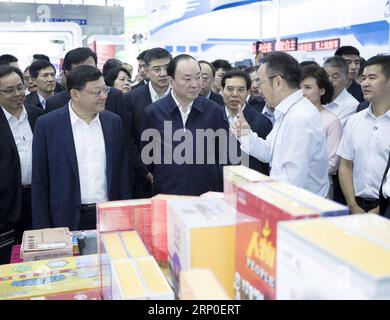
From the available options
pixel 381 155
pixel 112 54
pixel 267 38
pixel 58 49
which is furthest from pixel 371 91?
pixel 112 54

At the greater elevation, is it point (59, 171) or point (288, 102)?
point (288, 102)

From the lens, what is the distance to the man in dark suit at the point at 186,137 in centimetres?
310

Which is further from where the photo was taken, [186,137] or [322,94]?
[322,94]

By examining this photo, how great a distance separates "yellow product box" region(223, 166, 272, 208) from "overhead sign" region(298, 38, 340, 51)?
27.0ft

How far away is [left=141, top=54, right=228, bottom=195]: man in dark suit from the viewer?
10.2ft

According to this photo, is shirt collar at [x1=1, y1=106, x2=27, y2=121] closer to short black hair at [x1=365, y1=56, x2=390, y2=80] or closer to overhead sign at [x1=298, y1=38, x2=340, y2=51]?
short black hair at [x1=365, y1=56, x2=390, y2=80]

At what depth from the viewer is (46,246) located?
6.25ft

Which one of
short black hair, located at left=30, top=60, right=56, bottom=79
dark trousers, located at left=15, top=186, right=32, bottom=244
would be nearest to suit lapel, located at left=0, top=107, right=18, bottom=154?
dark trousers, located at left=15, top=186, right=32, bottom=244

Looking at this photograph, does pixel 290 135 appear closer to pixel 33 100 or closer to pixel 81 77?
pixel 81 77

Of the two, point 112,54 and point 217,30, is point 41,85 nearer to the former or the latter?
point 217,30

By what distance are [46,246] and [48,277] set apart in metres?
0.31

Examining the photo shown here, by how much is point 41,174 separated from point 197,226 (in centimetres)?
182

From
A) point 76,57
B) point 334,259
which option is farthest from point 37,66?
point 334,259

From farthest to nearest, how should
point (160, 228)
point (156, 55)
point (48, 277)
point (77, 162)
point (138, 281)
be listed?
1. point (156, 55)
2. point (77, 162)
3. point (48, 277)
4. point (160, 228)
5. point (138, 281)
